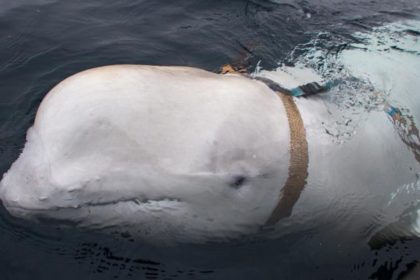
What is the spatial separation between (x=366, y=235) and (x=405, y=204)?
34 centimetres

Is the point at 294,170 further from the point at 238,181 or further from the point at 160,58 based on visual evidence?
the point at 160,58

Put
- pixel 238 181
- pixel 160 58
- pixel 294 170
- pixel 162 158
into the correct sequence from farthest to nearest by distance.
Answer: pixel 160 58, pixel 294 170, pixel 238 181, pixel 162 158

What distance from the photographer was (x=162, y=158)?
99.4 inches

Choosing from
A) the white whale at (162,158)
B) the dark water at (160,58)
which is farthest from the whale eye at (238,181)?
the dark water at (160,58)

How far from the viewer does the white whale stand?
2.50m

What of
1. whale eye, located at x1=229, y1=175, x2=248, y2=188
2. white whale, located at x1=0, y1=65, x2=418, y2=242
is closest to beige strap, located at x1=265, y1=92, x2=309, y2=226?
white whale, located at x1=0, y1=65, x2=418, y2=242

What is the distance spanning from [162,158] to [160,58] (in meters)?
3.37

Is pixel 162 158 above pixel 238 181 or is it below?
above

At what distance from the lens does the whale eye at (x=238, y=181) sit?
267 cm

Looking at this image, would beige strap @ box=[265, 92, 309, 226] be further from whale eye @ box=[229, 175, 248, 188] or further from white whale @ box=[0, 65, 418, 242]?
whale eye @ box=[229, 175, 248, 188]

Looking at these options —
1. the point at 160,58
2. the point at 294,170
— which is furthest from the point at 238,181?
the point at 160,58

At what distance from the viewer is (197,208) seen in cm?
267

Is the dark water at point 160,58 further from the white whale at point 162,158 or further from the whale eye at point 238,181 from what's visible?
the whale eye at point 238,181

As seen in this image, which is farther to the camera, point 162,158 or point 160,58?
point 160,58
